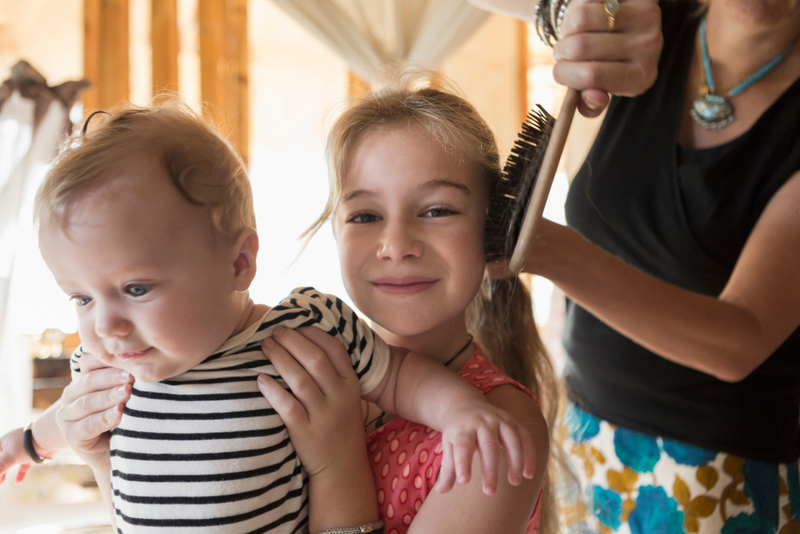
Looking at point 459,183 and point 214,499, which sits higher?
point 459,183

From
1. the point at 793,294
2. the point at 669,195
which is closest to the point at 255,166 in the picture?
the point at 669,195

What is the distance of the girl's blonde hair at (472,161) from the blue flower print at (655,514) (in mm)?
183

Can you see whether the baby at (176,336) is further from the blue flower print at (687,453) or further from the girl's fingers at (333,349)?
the blue flower print at (687,453)

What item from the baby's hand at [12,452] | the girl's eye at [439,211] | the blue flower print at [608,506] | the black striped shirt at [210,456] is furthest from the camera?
the blue flower print at [608,506]

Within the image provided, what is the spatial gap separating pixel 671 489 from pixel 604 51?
2.73 ft

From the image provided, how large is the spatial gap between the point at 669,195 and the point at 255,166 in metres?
2.80

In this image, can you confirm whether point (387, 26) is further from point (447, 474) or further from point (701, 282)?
point (447, 474)

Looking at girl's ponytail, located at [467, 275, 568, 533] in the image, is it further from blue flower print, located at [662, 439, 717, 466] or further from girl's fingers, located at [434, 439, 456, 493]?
girl's fingers, located at [434, 439, 456, 493]

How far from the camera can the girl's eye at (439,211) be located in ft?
2.66

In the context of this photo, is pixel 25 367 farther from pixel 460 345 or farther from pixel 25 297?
pixel 460 345

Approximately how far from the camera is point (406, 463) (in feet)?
2.61

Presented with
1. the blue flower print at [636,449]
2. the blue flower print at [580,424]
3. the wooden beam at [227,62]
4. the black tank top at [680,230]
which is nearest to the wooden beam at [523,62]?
the wooden beam at [227,62]

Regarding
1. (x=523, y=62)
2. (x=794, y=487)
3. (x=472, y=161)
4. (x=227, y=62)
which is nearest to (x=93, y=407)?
(x=472, y=161)

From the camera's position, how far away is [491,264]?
2.65ft
